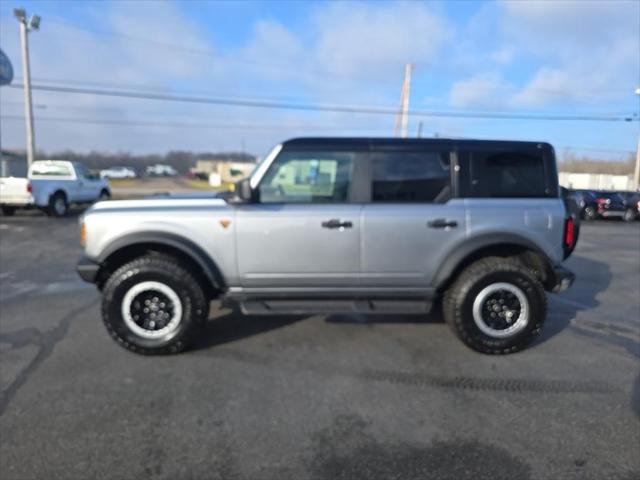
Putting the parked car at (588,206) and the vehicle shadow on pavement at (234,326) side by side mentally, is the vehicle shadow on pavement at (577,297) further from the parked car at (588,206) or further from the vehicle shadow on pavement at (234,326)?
the parked car at (588,206)

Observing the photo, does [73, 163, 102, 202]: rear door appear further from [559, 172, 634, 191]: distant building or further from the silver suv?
[559, 172, 634, 191]: distant building

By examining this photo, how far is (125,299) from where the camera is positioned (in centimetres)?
423

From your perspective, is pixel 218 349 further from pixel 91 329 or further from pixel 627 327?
pixel 627 327

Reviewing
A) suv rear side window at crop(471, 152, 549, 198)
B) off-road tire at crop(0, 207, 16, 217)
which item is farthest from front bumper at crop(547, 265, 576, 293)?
off-road tire at crop(0, 207, 16, 217)

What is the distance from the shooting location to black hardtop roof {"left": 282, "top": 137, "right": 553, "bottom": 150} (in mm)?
4453

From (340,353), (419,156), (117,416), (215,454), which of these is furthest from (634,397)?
(117,416)

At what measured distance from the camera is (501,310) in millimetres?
4391

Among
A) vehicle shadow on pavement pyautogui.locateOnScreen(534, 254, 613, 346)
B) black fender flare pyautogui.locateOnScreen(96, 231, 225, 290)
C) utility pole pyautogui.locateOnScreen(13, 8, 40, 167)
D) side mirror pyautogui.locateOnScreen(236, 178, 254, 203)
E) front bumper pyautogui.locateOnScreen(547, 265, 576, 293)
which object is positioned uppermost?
utility pole pyautogui.locateOnScreen(13, 8, 40, 167)

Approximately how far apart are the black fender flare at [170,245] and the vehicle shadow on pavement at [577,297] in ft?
10.5

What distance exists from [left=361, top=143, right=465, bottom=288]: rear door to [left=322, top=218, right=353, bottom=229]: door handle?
0.15m

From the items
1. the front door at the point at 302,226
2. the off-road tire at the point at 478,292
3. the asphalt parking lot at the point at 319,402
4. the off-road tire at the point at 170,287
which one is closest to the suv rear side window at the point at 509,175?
the off-road tire at the point at 478,292

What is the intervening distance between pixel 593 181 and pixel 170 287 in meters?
21.3

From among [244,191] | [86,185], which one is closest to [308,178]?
[244,191]

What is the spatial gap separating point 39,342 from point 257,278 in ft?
7.18
